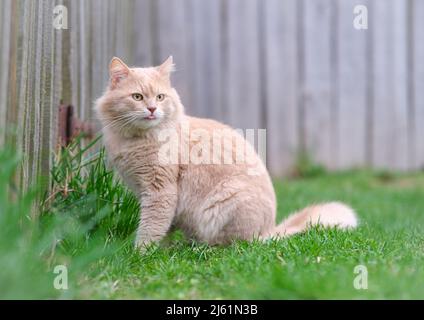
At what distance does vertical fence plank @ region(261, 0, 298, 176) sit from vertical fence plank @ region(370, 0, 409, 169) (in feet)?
2.72

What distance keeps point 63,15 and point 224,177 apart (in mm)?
1334

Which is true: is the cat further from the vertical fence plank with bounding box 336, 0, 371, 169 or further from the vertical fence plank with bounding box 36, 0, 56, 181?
the vertical fence plank with bounding box 336, 0, 371, 169

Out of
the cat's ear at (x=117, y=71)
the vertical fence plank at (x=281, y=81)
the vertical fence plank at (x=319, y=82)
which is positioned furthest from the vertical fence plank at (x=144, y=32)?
the cat's ear at (x=117, y=71)

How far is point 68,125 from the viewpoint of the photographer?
4.29m

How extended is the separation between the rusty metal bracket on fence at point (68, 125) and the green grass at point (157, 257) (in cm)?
15

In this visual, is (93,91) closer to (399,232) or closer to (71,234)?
(71,234)

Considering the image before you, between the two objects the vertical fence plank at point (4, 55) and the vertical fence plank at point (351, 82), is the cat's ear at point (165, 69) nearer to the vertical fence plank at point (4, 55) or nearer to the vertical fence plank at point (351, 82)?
the vertical fence plank at point (4, 55)

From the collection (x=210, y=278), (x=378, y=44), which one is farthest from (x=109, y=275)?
(x=378, y=44)

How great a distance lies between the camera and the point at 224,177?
3.91m

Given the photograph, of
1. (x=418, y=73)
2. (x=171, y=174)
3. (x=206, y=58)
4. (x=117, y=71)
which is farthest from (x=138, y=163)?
(x=418, y=73)

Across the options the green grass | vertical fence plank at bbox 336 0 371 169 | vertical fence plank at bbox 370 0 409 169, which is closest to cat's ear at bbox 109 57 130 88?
the green grass

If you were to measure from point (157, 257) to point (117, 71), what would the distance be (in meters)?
1.14

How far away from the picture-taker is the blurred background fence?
22.2 feet

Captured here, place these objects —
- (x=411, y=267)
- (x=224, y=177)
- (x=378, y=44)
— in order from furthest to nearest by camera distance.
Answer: (x=378, y=44) → (x=224, y=177) → (x=411, y=267)
